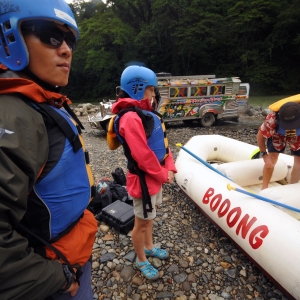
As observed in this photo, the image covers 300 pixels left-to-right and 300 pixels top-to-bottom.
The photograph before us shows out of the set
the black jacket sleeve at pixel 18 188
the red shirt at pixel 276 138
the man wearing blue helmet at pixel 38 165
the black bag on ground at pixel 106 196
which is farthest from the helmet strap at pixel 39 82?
the red shirt at pixel 276 138

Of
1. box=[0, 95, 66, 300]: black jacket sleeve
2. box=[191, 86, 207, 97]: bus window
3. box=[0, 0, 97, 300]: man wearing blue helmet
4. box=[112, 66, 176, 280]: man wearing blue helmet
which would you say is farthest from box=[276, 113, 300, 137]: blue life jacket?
box=[191, 86, 207, 97]: bus window

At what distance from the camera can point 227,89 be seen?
38.3 ft

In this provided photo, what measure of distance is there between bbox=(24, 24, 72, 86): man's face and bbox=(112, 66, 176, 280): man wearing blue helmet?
823 mm

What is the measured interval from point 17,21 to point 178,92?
404 inches

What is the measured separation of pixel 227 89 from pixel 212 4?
20.4 meters

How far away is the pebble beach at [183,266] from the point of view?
2.38m

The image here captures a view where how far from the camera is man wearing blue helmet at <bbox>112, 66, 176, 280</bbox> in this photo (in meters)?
1.91

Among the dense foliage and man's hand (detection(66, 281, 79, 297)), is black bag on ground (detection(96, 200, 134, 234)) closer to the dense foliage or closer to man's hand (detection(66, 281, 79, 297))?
man's hand (detection(66, 281, 79, 297))

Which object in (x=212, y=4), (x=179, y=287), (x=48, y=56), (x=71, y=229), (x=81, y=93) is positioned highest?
(x=212, y=4)

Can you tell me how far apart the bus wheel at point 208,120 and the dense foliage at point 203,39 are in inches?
669

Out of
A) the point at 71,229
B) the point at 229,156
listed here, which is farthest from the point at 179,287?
the point at 229,156

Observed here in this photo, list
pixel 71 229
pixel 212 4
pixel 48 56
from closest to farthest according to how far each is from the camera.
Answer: pixel 48 56
pixel 71 229
pixel 212 4

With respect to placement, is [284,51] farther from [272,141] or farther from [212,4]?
[272,141]

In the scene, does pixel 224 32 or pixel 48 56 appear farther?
pixel 224 32
